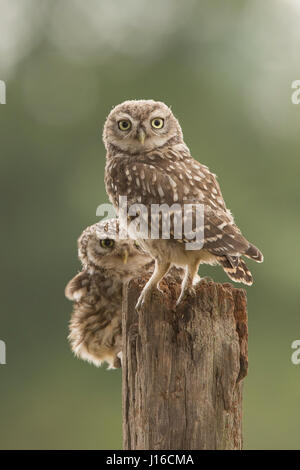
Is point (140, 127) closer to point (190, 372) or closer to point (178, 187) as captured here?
point (178, 187)

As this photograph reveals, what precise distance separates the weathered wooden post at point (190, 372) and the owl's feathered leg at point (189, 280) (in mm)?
48

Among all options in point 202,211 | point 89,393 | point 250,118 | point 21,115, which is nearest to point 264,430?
point 89,393

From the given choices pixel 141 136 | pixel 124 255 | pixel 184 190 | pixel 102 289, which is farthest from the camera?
pixel 102 289

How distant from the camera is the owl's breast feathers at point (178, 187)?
126 inches

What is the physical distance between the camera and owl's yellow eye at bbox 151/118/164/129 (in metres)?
3.76

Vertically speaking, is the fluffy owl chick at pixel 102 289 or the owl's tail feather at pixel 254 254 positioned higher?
the fluffy owl chick at pixel 102 289

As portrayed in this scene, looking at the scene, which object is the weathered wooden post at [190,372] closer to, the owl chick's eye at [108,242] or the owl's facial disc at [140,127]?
the owl's facial disc at [140,127]

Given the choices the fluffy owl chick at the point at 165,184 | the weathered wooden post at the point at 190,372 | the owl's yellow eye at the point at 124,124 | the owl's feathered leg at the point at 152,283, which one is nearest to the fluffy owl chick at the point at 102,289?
the fluffy owl chick at the point at 165,184

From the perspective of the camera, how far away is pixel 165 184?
11.3 feet

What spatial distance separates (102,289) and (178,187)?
149 cm

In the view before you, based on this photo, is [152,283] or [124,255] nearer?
[152,283]

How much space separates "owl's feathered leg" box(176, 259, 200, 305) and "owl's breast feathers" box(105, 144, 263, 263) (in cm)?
15

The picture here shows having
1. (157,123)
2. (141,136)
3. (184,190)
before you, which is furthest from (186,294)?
(157,123)

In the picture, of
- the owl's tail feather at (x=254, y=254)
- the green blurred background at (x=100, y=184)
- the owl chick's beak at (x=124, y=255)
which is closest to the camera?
the owl's tail feather at (x=254, y=254)
